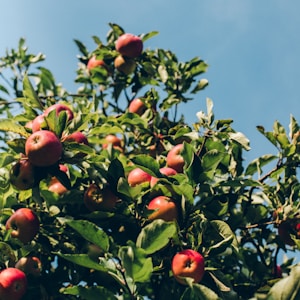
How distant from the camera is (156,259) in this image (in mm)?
3346

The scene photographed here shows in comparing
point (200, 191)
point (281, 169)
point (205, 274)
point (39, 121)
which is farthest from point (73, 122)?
point (281, 169)

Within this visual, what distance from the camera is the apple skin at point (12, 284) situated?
3.38m

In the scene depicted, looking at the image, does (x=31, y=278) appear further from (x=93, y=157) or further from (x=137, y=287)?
(x=137, y=287)

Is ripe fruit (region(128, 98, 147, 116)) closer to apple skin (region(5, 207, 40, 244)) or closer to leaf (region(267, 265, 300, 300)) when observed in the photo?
apple skin (region(5, 207, 40, 244))

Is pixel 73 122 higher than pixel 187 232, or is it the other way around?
pixel 73 122

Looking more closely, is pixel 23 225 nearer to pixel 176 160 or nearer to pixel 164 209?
pixel 164 209

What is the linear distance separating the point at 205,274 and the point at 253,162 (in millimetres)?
1413

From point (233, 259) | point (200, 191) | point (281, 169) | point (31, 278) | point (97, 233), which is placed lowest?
point (31, 278)

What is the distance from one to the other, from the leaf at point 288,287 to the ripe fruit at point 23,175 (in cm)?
213

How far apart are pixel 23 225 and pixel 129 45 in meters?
3.08

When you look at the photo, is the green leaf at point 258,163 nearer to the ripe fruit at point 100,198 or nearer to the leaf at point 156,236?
the ripe fruit at point 100,198

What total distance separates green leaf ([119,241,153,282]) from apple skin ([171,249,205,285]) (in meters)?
0.59

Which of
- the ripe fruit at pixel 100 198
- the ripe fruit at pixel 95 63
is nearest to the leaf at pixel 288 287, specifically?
the ripe fruit at pixel 100 198

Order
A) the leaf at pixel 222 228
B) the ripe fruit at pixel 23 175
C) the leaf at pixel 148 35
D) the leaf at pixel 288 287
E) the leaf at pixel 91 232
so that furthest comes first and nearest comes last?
the leaf at pixel 148 35, the ripe fruit at pixel 23 175, the leaf at pixel 222 228, the leaf at pixel 91 232, the leaf at pixel 288 287
